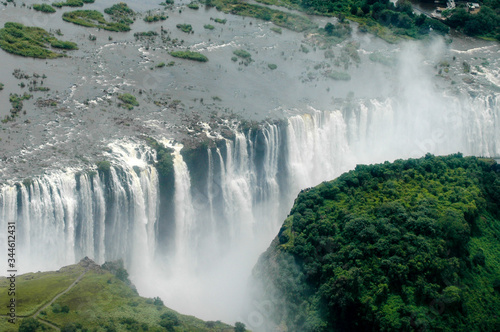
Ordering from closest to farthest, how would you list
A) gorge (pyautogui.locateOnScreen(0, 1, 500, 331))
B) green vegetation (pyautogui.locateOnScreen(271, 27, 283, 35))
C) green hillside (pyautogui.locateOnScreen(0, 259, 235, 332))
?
1. green hillside (pyautogui.locateOnScreen(0, 259, 235, 332))
2. gorge (pyautogui.locateOnScreen(0, 1, 500, 331))
3. green vegetation (pyautogui.locateOnScreen(271, 27, 283, 35))

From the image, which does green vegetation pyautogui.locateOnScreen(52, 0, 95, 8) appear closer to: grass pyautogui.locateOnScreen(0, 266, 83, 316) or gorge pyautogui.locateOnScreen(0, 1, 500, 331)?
gorge pyautogui.locateOnScreen(0, 1, 500, 331)

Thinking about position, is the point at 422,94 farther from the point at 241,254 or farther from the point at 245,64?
the point at 241,254

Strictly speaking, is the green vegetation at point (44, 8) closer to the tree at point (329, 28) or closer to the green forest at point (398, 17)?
the green forest at point (398, 17)

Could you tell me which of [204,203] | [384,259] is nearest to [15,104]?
[204,203]

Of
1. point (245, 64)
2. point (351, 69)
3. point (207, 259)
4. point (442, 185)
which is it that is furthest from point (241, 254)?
point (351, 69)

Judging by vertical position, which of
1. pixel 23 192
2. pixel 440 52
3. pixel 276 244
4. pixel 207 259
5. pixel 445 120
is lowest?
pixel 207 259

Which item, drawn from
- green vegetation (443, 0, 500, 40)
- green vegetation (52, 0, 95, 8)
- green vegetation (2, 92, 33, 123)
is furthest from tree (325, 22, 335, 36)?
green vegetation (2, 92, 33, 123)
